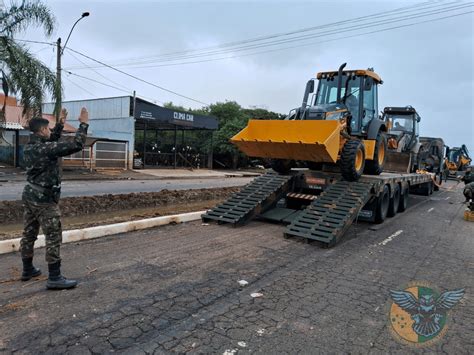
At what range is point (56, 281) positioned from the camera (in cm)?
451

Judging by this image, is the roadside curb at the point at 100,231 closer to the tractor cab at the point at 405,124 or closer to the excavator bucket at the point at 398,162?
the excavator bucket at the point at 398,162

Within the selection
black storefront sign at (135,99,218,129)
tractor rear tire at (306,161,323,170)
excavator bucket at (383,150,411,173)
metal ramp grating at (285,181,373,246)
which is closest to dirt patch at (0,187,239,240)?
tractor rear tire at (306,161,323,170)

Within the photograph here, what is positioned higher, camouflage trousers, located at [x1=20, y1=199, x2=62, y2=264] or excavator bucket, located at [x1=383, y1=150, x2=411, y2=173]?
excavator bucket, located at [x1=383, y1=150, x2=411, y2=173]

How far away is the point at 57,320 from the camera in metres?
3.77

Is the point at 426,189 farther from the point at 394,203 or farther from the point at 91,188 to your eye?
the point at 91,188

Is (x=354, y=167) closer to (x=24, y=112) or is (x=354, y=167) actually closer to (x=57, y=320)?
(x=57, y=320)

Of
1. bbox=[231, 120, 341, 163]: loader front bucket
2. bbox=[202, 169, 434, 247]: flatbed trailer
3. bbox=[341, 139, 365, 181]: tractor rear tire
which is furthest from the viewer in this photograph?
bbox=[341, 139, 365, 181]: tractor rear tire

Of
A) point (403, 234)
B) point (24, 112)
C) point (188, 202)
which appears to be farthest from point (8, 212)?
point (403, 234)

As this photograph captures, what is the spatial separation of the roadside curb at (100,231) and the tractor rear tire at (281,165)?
2.66 meters

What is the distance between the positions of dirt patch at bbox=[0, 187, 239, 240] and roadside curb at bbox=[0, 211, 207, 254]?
46.2 inches

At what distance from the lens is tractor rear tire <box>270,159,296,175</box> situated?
33.6ft

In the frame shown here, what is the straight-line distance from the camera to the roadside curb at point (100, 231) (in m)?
6.00

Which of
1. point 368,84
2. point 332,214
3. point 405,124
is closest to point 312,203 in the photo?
point 332,214

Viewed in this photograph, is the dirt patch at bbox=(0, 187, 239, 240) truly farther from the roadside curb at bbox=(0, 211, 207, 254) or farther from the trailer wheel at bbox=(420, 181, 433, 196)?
the trailer wheel at bbox=(420, 181, 433, 196)
